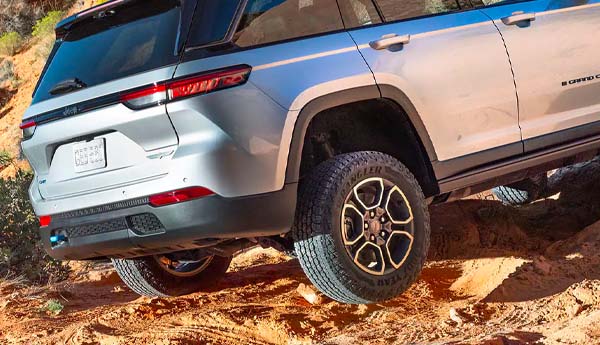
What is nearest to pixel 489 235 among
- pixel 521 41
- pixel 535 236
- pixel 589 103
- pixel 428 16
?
pixel 535 236

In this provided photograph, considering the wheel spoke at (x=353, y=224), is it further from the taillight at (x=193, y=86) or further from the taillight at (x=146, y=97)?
the taillight at (x=146, y=97)

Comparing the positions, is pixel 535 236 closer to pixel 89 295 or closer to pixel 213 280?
pixel 213 280

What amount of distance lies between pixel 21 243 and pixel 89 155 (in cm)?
440

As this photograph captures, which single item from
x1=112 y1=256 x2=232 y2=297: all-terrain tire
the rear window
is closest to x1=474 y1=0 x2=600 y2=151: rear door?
the rear window

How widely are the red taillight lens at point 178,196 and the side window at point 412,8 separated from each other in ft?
5.06

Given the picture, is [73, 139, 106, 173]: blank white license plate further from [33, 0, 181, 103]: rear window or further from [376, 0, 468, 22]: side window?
[376, 0, 468, 22]: side window

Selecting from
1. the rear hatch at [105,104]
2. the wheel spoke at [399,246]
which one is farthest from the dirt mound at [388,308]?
the rear hatch at [105,104]

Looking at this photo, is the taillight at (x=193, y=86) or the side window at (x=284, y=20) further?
the side window at (x=284, y=20)

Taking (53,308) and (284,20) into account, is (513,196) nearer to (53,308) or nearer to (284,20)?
(284,20)

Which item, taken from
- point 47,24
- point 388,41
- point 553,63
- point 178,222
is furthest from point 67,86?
point 47,24

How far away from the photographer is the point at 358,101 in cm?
426

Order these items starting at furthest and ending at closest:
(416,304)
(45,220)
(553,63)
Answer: (553,63)
(416,304)
(45,220)

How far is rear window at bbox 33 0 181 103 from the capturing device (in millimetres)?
3922

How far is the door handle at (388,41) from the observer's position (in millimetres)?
4270
